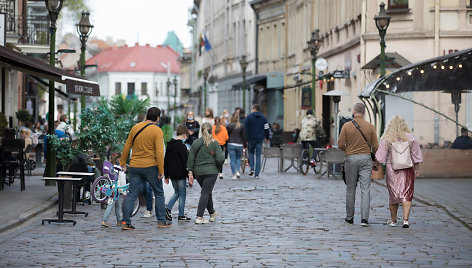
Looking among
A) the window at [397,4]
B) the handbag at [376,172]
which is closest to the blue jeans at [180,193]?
the handbag at [376,172]

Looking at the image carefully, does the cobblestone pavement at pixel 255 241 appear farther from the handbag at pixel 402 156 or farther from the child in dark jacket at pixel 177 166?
the handbag at pixel 402 156

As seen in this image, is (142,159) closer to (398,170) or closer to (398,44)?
(398,170)

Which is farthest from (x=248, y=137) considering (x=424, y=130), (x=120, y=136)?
(x=120, y=136)

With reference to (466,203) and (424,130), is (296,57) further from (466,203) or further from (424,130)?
(466,203)

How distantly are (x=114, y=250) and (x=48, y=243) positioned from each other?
3.79ft

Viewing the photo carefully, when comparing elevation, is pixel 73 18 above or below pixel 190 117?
above

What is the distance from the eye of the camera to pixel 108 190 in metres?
14.6

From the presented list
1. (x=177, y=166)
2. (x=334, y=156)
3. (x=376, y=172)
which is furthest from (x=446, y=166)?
(x=177, y=166)

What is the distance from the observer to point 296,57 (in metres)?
52.2

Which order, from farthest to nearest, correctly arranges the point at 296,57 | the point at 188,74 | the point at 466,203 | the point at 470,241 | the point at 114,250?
1. the point at 188,74
2. the point at 296,57
3. the point at 466,203
4. the point at 470,241
5. the point at 114,250

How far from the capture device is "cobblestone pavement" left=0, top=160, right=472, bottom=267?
1054 cm

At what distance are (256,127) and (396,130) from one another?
39.3 ft

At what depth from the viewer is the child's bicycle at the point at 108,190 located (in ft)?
47.4

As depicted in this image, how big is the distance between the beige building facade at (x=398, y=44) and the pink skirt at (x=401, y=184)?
10.3 m
